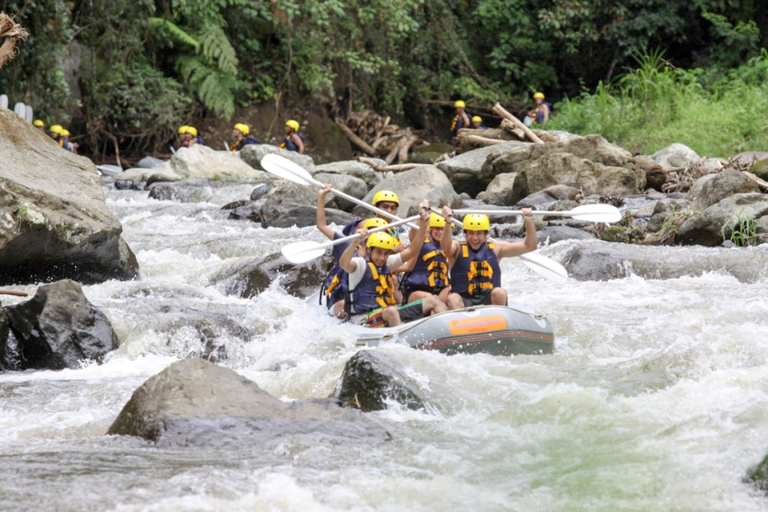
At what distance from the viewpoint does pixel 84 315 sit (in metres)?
5.92

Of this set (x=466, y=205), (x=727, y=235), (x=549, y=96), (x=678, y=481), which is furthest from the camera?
(x=549, y=96)

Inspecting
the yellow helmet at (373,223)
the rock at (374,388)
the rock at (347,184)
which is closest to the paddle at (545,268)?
the yellow helmet at (373,223)

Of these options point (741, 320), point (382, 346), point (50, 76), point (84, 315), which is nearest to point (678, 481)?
point (382, 346)

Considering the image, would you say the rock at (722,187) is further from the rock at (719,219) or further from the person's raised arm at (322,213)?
the person's raised arm at (322,213)

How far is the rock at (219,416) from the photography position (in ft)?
12.8

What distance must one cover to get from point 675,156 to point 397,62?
9285 mm

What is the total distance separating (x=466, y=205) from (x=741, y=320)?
19.8ft

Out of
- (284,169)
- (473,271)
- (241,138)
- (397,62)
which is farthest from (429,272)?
Result: (397,62)

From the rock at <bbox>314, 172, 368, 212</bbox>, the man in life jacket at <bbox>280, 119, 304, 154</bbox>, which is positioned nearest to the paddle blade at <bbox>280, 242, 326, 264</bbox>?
the rock at <bbox>314, 172, 368, 212</bbox>

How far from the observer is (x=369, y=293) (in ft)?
20.6

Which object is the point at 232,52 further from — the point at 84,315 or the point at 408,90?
the point at 84,315

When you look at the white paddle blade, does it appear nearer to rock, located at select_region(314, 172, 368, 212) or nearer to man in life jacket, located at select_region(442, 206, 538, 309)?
man in life jacket, located at select_region(442, 206, 538, 309)

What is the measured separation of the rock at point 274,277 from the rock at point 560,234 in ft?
8.24

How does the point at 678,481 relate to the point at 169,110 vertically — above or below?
above
